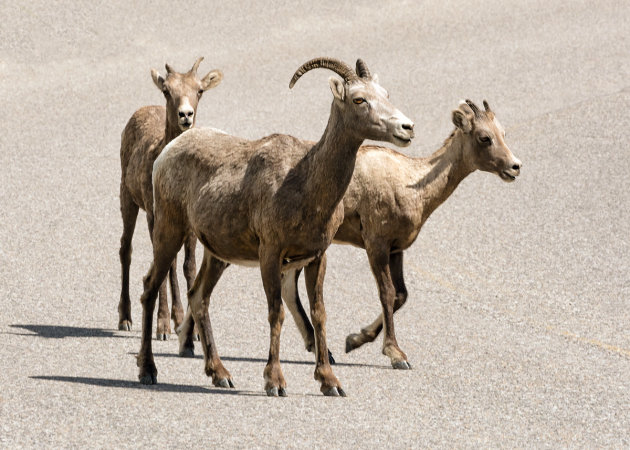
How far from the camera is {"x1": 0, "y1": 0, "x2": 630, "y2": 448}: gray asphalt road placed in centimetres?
1102

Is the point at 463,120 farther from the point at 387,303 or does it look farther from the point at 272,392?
the point at 272,392

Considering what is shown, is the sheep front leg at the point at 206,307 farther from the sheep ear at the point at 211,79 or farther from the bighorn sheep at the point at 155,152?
the sheep ear at the point at 211,79

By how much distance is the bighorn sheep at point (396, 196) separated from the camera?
1402cm

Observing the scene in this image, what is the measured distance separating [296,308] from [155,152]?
2498mm

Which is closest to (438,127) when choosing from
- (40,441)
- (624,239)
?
(624,239)

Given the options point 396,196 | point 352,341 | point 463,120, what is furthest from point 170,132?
point 463,120

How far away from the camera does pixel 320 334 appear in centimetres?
1173

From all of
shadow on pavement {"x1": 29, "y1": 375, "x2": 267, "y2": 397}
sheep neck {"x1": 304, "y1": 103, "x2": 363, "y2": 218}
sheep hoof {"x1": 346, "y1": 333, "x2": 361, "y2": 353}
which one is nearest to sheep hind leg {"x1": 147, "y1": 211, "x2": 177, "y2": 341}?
sheep hoof {"x1": 346, "y1": 333, "x2": 361, "y2": 353}

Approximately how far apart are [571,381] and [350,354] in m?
2.52

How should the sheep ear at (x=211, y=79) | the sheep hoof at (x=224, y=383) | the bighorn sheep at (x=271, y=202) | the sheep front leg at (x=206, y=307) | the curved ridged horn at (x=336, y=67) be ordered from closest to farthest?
the bighorn sheep at (x=271, y=202) → the curved ridged horn at (x=336, y=67) → the sheep hoof at (x=224, y=383) → the sheep front leg at (x=206, y=307) → the sheep ear at (x=211, y=79)

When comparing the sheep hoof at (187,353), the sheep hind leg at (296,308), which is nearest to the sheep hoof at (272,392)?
the sheep hoof at (187,353)

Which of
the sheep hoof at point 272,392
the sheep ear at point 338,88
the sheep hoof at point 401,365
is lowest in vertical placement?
the sheep hoof at point 401,365

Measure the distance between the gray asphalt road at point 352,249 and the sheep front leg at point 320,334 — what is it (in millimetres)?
243

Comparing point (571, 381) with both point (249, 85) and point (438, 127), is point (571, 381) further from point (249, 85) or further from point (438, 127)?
point (249, 85)
